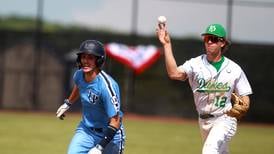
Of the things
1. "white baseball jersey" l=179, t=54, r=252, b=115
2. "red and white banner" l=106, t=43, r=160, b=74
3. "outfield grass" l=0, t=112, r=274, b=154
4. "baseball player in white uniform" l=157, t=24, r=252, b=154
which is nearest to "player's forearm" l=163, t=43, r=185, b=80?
"baseball player in white uniform" l=157, t=24, r=252, b=154

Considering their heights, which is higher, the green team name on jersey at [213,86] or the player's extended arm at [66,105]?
the green team name on jersey at [213,86]

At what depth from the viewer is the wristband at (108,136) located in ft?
23.5

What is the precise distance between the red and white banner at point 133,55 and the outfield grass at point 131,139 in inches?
223

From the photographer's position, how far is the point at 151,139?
1675cm

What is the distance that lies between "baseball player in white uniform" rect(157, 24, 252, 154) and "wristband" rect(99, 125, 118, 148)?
1.44 meters

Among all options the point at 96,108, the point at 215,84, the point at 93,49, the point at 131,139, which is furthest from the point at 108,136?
the point at 131,139

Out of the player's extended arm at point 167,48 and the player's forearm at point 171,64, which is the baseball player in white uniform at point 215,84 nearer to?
the player's forearm at point 171,64

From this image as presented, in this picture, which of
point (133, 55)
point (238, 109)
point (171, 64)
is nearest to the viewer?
point (171, 64)

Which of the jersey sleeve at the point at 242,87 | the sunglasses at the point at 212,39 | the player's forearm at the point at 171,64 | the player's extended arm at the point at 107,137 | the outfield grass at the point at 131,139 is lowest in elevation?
the outfield grass at the point at 131,139

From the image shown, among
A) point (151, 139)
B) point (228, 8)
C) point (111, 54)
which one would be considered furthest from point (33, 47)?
point (151, 139)

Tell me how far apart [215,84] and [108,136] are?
1.87 m

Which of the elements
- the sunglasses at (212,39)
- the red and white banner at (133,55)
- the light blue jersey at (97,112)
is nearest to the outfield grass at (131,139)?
the light blue jersey at (97,112)

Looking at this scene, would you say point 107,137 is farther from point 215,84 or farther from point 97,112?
point 215,84

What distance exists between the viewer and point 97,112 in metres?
7.55
